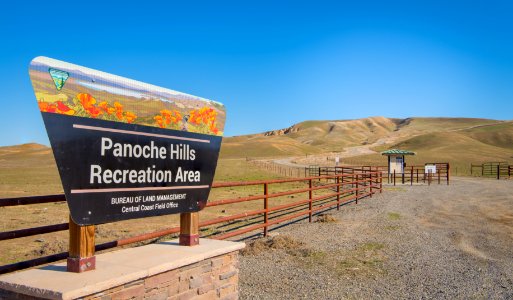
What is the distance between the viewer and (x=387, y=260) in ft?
23.9

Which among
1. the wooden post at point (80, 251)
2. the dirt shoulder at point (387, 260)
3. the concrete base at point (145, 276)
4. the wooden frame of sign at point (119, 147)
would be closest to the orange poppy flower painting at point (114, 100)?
the wooden frame of sign at point (119, 147)

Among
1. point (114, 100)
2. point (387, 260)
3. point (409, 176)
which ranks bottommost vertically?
point (387, 260)

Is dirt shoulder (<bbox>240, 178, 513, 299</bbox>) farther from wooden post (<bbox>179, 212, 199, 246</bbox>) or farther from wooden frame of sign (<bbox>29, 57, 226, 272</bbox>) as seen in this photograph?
wooden frame of sign (<bbox>29, 57, 226, 272</bbox>)

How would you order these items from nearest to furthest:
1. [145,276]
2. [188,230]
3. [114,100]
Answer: [145,276], [114,100], [188,230]

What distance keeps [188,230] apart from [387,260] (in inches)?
158

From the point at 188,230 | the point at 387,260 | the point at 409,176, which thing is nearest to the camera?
the point at 188,230

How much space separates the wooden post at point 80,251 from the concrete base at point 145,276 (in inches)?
2.5

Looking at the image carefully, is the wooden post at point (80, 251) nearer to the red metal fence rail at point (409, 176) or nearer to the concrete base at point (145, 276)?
the concrete base at point (145, 276)

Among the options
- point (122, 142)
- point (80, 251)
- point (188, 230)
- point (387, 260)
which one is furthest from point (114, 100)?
point (387, 260)

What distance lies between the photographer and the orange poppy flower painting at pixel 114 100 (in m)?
3.27

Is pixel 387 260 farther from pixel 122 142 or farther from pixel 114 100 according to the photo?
pixel 114 100

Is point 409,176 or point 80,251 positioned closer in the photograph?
point 80,251

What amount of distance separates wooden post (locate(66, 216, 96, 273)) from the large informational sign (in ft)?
0.29

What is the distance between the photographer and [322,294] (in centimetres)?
554
